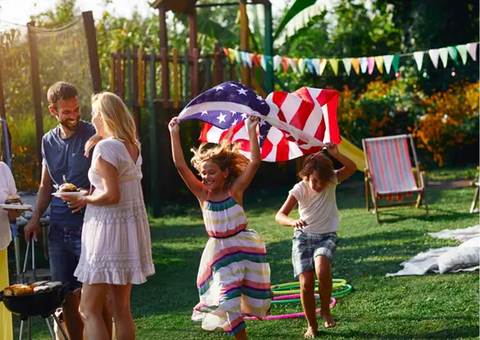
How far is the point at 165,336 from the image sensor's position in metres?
6.40

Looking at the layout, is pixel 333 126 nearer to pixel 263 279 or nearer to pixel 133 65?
pixel 263 279

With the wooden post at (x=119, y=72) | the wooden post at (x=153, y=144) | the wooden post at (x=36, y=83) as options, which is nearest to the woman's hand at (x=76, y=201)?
the wooden post at (x=36, y=83)

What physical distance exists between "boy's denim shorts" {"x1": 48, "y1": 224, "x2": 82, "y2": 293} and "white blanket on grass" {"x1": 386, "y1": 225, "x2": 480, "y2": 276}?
382 centimetres

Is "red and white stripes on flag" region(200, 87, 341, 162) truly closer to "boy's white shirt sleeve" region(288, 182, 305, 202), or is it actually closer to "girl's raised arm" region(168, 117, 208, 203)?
"boy's white shirt sleeve" region(288, 182, 305, 202)

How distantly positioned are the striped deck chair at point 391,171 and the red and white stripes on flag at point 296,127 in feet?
19.8

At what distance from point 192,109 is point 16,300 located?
5.76 feet

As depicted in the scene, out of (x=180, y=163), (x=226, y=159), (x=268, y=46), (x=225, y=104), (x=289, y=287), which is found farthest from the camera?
(x=268, y=46)

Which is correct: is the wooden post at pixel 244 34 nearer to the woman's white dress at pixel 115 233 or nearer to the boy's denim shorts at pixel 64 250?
the boy's denim shorts at pixel 64 250

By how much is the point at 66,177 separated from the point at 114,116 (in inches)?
25.3

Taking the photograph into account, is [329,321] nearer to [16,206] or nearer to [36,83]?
[16,206]

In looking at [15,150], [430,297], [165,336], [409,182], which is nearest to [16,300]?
[165,336]

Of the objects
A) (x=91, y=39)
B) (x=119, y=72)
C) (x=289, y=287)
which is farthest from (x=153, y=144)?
(x=289, y=287)

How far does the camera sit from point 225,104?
18.2ft

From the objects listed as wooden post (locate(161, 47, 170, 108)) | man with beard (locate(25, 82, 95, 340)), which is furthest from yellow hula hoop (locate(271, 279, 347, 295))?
wooden post (locate(161, 47, 170, 108))
